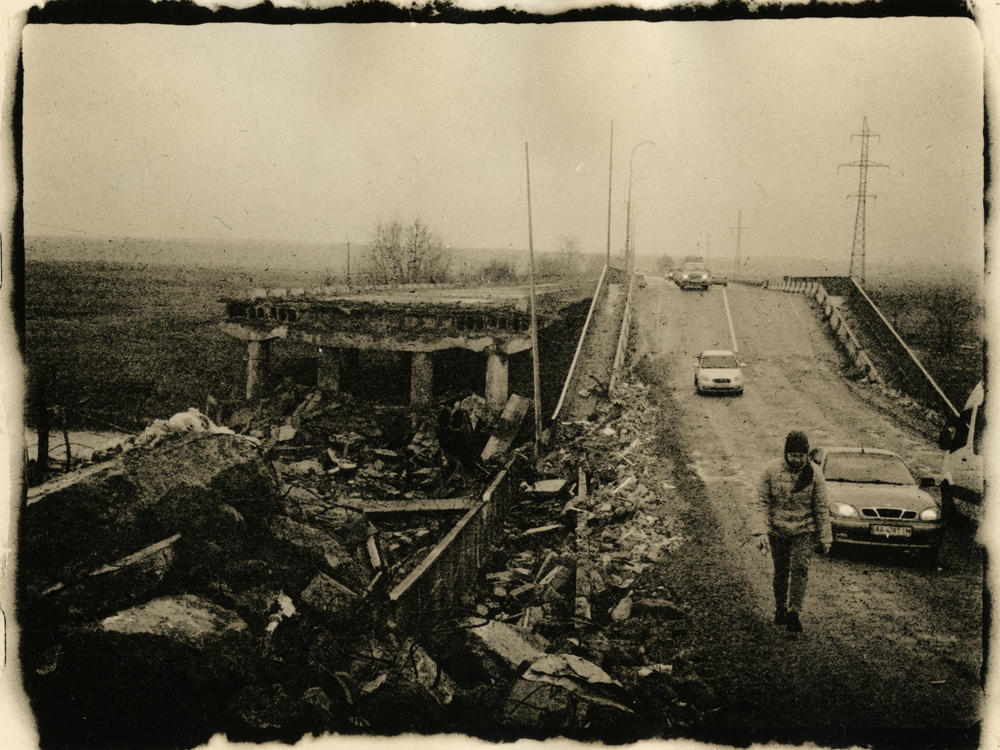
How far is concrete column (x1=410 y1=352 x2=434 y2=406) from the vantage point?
795 cm

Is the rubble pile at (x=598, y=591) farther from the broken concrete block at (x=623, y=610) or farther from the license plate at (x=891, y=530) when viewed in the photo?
the license plate at (x=891, y=530)

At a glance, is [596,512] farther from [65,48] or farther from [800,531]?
[65,48]

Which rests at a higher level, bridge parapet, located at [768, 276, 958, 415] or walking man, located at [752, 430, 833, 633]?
bridge parapet, located at [768, 276, 958, 415]

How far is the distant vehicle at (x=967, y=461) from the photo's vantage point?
5.47 metres

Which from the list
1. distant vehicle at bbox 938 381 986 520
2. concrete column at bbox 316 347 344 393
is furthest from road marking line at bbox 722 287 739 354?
concrete column at bbox 316 347 344 393

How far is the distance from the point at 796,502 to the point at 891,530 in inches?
41.6

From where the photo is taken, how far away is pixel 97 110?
20.1 ft

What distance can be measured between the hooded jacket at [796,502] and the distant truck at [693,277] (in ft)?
8.60

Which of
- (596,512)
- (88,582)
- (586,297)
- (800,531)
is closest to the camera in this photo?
(800,531)

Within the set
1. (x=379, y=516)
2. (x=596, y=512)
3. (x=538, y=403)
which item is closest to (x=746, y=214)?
(x=538, y=403)

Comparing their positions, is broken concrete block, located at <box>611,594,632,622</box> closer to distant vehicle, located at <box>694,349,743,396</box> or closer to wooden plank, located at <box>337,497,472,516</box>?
wooden plank, located at <box>337,497,472,516</box>

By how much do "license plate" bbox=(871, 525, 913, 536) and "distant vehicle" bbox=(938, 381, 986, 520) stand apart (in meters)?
0.55

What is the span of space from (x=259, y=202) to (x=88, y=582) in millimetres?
3856

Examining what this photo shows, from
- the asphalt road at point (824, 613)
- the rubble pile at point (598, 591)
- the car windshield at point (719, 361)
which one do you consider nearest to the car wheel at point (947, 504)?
the asphalt road at point (824, 613)
